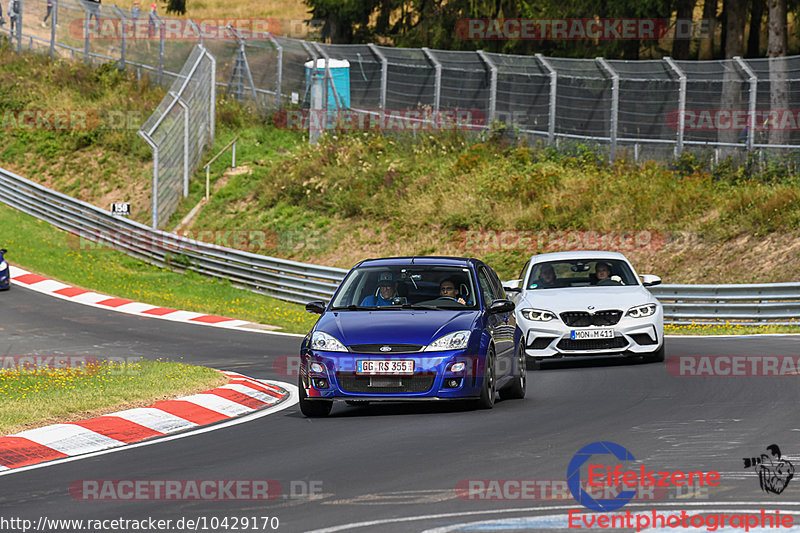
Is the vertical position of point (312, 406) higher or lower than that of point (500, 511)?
lower

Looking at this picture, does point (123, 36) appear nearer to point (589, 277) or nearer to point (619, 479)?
point (589, 277)

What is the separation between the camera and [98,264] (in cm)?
Answer: 3297

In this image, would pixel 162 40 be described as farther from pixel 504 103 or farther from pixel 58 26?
pixel 504 103

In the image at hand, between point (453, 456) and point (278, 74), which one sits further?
point (278, 74)

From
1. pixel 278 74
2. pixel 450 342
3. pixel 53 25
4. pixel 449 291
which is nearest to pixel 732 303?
pixel 449 291

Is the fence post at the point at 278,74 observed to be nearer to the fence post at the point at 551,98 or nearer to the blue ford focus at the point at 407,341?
the fence post at the point at 551,98

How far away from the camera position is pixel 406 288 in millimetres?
A: 12312

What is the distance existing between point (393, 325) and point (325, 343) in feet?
2.10

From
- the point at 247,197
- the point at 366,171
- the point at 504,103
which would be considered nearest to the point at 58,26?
the point at 247,197

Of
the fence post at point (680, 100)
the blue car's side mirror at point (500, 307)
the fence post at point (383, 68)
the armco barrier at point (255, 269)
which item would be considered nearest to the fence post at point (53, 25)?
the armco barrier at point (255, 269)

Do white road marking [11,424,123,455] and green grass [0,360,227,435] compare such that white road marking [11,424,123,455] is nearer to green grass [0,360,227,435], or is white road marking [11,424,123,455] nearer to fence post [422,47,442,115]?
green grass [0,360,227,435]

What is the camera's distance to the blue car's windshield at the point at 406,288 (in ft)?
39.7

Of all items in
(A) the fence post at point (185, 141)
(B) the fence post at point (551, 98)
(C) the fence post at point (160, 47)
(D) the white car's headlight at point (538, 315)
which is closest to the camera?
(D) the white car's headlight at point (538, 315)

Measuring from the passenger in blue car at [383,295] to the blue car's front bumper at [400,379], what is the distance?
1190mm
